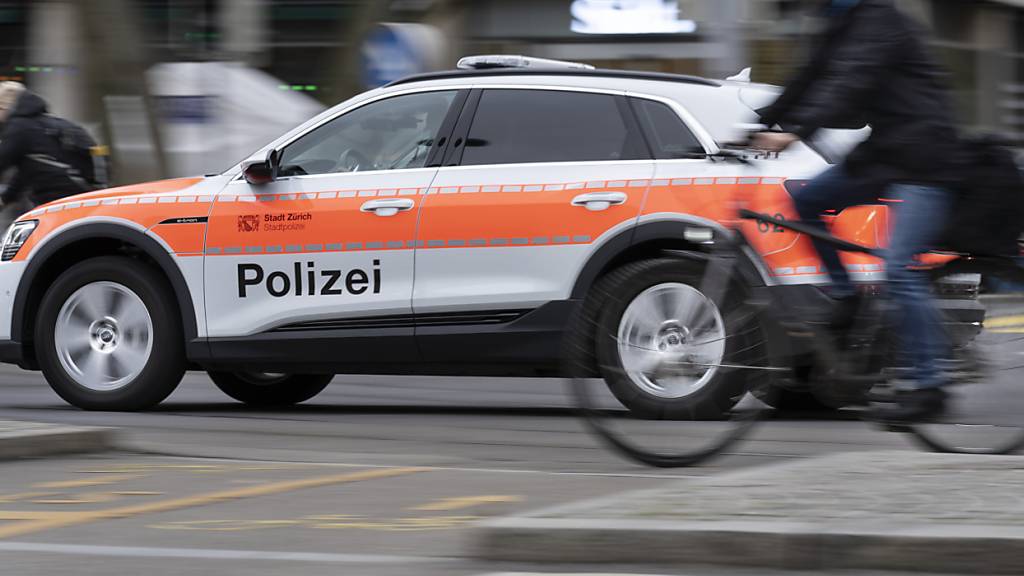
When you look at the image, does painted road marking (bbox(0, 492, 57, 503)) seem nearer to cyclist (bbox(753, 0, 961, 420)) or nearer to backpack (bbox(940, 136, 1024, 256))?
cyclist (bbox(753, 0, 961, 420))

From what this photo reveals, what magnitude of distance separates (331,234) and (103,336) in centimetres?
131

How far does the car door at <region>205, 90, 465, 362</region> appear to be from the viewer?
8.27m

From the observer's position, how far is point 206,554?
15.5ft

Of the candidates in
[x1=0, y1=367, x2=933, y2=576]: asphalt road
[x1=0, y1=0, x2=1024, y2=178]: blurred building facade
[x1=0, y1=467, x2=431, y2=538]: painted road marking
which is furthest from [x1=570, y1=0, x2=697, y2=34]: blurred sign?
[x1=0, y1=467, x2=431, y2=538]: painted road marking

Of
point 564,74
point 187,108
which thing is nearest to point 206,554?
point 564,74

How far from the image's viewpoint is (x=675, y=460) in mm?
6148

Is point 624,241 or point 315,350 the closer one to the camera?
point 624,241

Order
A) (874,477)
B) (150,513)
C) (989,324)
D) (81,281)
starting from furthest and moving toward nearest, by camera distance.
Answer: (81,281) → (989,324) → (150,513) → (874,477)

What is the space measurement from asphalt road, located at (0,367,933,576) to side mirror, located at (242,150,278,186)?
1109 mm

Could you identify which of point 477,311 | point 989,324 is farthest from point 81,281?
point 989,324

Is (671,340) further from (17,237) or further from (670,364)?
(17,237)

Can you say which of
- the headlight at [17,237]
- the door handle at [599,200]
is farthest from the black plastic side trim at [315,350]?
the headlight at [17,237]

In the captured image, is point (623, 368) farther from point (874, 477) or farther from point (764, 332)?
point (874, 477)

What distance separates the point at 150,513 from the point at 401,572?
1.23 metres
